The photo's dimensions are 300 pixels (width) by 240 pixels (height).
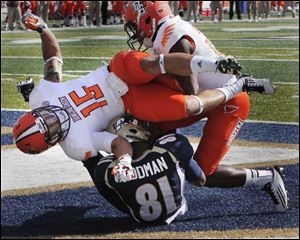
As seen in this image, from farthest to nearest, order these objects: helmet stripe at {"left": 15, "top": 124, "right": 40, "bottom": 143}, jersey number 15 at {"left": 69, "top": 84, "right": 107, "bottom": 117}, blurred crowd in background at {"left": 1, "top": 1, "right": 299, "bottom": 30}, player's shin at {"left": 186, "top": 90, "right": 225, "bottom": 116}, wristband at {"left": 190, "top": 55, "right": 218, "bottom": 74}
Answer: blurred crowd in background at {"left": 1, "top": 1, "right": 299, "bottom": 30}, helmet stripe at {"left": 15, "top": 124, "right": 40, "bottom": 143}, jersey number 15 at {"left": 69, "top": 84, "right": 107, "bottom": 117}, player's shin at {"left": 186, "top": 90, "right": 225, "bottom": 116}, wristband at {"left": 190, "top": 55, "right": 218, "bottom": 74}

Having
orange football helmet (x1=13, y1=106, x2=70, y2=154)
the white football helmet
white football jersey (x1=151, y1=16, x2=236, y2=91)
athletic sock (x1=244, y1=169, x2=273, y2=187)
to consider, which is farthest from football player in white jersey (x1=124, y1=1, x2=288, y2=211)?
athletic sock (x1=244, y1=169, x2=273, y2=187)

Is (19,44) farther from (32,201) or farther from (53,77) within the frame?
(53,77)

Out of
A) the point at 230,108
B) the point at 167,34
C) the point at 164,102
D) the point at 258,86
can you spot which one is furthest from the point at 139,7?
the point at 230,108

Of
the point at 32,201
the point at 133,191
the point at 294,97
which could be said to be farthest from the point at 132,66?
the point at 294,97

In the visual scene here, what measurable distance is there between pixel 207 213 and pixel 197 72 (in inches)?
85.8

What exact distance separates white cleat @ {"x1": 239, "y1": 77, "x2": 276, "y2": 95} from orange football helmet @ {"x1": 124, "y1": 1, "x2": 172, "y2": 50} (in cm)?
24

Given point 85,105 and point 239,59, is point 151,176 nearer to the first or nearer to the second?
point 85,105

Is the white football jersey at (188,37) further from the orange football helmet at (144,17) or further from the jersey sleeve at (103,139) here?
the jersey sleeve at (103,139)

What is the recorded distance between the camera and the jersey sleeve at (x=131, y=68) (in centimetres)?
188

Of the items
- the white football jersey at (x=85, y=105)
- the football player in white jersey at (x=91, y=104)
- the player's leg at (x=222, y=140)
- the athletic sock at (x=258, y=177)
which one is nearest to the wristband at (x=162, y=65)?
the football player in white jersey at (x=91, y=104)

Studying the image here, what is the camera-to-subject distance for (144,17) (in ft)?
6.40

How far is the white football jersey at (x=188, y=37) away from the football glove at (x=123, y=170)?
0.81 ft

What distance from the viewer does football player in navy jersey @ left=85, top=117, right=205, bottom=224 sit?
2289mm

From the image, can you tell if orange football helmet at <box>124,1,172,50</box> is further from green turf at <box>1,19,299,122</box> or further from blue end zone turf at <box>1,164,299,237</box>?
blue end zone turf at <box>1,164,299,237</box>
